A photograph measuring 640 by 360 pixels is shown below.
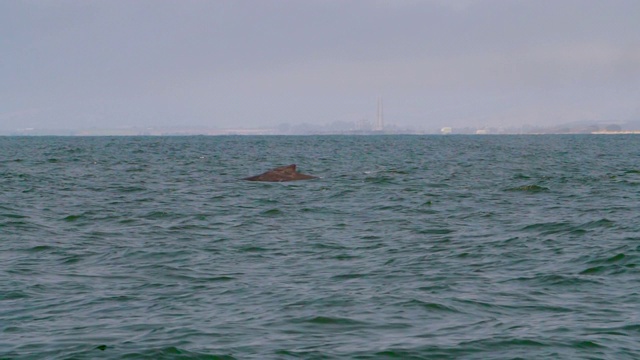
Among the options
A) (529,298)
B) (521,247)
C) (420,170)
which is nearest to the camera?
(529,298)

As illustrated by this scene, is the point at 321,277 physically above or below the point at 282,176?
below

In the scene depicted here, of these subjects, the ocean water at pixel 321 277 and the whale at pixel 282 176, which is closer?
the ocean water at pixel 321 277

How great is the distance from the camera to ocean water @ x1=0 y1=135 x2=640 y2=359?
1265 centimetres

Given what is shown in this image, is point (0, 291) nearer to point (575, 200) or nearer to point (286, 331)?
point (286, 331)

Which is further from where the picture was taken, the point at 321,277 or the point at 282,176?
the point at 282,176

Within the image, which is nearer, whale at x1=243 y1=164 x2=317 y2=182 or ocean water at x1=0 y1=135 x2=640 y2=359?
ocean water at x1=0 y1=135 x2=640 y2=359

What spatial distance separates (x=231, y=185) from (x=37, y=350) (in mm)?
29487

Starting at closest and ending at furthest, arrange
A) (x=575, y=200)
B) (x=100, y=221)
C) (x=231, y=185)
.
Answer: (x=100, y=221) → (x=575, y=200) → (x=231, y=185)

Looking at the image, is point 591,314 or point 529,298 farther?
point 529,298

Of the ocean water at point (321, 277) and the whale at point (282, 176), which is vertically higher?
the whale at point (282, 176)

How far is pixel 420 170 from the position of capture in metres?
54.5

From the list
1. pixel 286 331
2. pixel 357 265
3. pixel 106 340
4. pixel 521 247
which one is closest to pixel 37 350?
pixel 106 340

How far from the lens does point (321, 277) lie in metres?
17.5

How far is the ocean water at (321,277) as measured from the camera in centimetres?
1265
